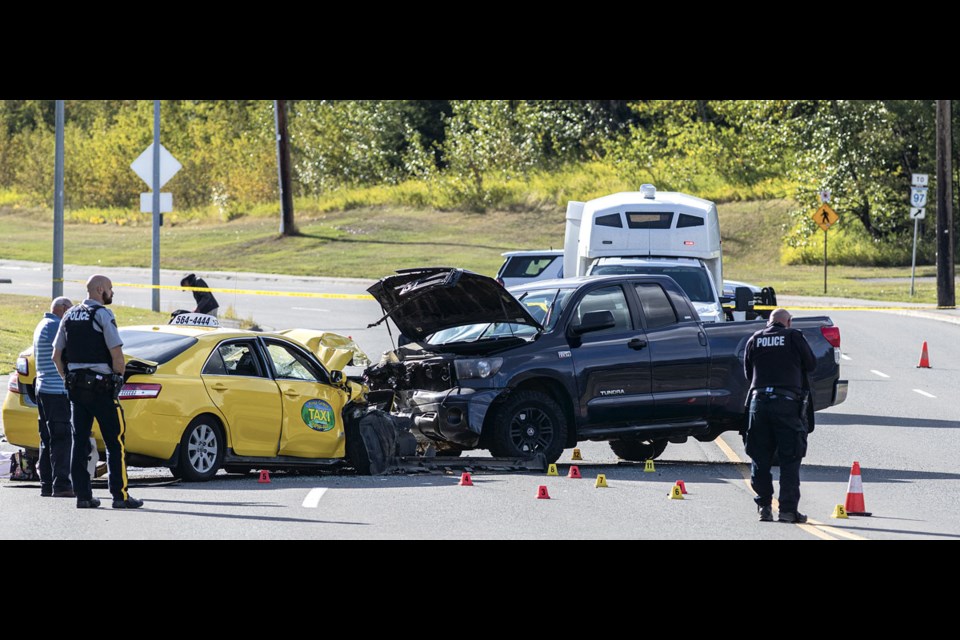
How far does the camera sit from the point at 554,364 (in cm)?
1462

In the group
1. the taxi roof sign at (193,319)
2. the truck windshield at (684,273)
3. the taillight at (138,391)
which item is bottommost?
the taillight at (138,391)

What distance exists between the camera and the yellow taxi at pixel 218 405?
12938 millimetres

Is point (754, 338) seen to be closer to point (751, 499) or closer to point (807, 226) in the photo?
point (751, 499)

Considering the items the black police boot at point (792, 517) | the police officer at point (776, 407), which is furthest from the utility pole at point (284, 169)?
the black police boot at point (792, 517)

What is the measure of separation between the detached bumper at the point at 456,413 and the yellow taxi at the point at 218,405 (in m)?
0.66

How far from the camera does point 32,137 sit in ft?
296

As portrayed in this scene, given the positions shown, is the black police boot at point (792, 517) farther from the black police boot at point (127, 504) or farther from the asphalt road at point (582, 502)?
the black police boot at point (127, 504)

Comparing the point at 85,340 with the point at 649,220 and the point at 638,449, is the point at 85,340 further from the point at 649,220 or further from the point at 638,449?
the point at 649,220

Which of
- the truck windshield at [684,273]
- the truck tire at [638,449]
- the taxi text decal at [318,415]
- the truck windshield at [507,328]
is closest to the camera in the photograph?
the taxi text decal at [318,415]

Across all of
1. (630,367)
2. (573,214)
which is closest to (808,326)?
(630,367)

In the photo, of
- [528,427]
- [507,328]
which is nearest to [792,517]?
[528,427]

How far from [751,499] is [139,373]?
16.9 ft

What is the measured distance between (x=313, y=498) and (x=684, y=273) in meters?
8.97

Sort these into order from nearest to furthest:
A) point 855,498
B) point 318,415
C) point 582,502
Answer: point 855,498
point 582,502
point 318,415
